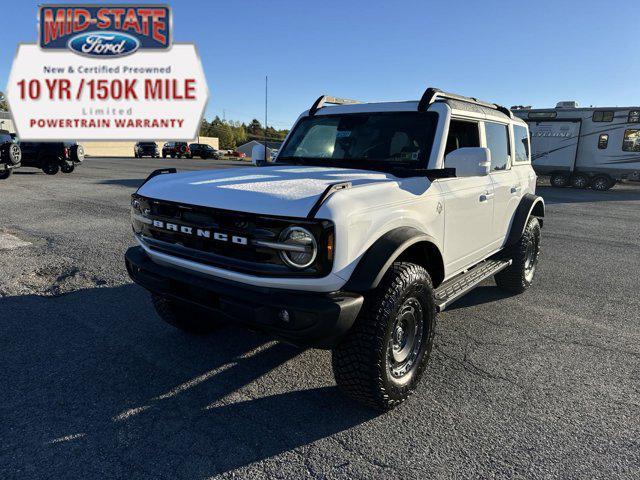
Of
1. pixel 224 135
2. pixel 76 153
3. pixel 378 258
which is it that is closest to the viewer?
pixel 378 258

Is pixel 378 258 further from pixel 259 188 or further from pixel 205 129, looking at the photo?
pixel 205 129

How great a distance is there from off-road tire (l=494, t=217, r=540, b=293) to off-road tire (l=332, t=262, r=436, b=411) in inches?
98.9

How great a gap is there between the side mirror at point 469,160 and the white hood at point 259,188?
0.47 meters

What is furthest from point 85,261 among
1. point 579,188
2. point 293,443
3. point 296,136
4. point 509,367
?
point 579,188

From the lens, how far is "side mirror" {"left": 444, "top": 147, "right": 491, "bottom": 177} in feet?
9.99

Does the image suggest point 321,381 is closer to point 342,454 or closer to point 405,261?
point 342,454

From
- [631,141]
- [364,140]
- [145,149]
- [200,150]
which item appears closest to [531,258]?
[364,140]

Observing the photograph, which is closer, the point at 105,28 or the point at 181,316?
the point at 181,316

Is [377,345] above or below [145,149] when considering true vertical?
below

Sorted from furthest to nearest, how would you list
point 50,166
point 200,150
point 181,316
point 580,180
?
point 200,150 < point 580,180 < point 50,166 < point 181,316

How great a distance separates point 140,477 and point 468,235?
9.47 ft

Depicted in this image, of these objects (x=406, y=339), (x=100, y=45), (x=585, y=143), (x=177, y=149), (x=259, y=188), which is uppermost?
(x=100, y=45)

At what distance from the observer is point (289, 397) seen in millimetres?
2902

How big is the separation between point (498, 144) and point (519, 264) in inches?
51.8
